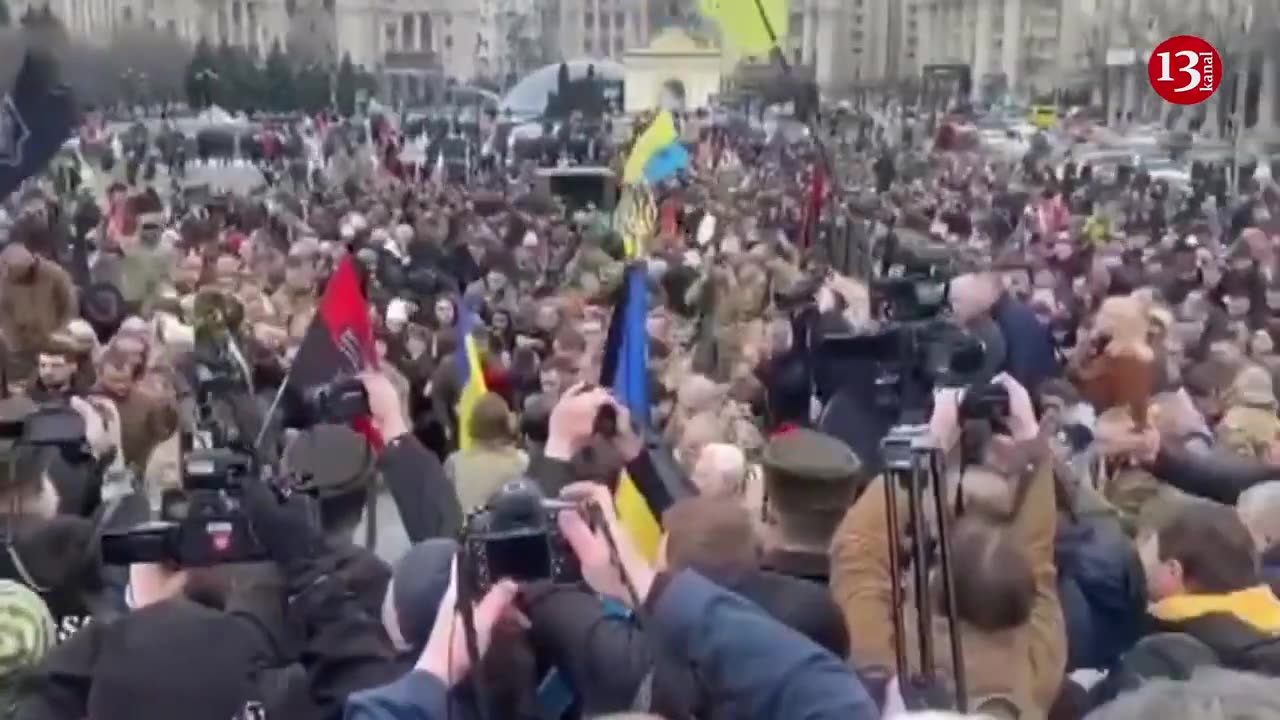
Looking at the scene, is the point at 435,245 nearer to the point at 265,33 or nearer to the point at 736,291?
the point at 736,291

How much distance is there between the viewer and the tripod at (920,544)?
4.43 metres

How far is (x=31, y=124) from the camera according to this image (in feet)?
26.2

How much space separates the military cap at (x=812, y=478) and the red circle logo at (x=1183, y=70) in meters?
23.4

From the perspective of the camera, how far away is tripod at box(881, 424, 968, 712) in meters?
4.43

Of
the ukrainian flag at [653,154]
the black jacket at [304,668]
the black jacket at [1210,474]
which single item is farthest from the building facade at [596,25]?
the black jacket at [304,668]

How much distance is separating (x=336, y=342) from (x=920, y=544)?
11.7ft

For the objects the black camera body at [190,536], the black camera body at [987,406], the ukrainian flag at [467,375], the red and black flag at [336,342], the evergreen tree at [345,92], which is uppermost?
the black camera body at [987,406]

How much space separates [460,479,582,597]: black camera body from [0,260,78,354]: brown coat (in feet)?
24.3

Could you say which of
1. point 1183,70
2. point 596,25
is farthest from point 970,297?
point 596,25

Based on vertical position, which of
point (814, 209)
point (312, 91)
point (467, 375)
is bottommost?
point (312, 91)

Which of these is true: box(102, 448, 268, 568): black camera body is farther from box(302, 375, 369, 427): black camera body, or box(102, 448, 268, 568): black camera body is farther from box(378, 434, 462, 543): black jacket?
box(378, 434, 462, 543): black jacket

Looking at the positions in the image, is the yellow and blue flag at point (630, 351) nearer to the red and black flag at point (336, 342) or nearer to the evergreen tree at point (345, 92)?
the red and black flag at point (336, 342)

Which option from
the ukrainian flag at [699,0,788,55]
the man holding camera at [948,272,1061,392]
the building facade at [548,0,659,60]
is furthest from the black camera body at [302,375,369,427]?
the building facade at [548,0,659,60]

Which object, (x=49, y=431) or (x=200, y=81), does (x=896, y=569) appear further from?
(x=200, y=81)
